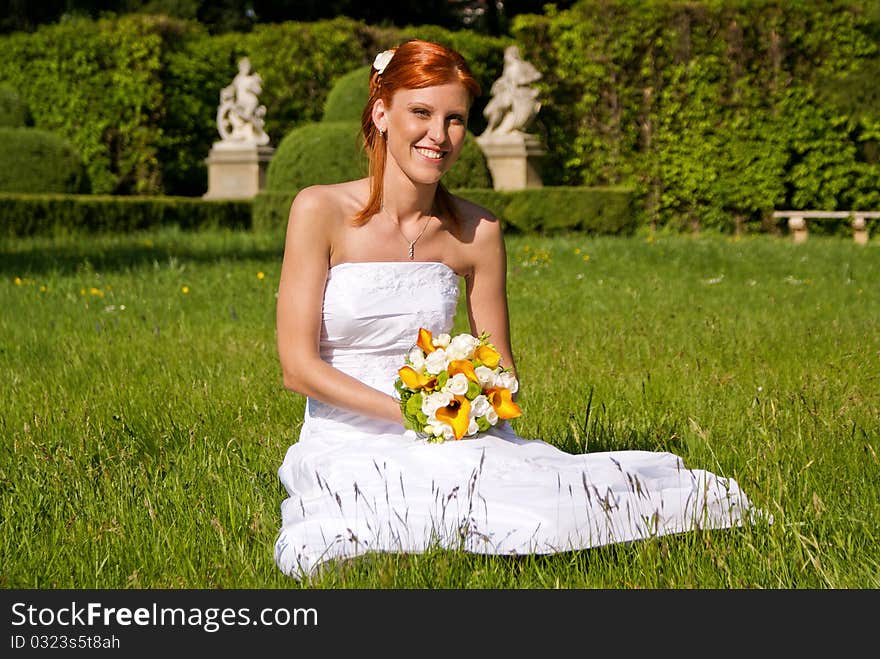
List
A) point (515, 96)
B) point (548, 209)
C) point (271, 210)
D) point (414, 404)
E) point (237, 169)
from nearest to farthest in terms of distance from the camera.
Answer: point (414, 404)
point (271, 210)
point (548, 209)
point (515, 96)
point (237, 169)

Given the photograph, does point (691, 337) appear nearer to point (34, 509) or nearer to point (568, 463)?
point (568, 463)

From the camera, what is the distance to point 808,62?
18.6 metres

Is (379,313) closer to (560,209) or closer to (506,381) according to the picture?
(506,381)

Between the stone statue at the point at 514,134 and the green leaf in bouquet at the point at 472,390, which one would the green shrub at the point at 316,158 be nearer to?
the stone statue at the point at 514,134

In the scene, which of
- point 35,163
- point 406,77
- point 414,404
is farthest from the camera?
point 35,163

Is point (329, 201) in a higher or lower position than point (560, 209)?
higher

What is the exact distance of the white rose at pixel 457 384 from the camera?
9.16ft

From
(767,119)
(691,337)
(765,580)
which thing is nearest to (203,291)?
(691,337)

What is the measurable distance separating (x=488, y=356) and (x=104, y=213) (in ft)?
43.3

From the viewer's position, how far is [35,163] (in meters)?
16.2

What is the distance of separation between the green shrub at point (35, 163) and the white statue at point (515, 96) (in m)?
6.71

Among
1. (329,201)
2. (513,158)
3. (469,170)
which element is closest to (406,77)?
(329,201)

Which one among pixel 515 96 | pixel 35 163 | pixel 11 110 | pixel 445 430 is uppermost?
pixel 515 96

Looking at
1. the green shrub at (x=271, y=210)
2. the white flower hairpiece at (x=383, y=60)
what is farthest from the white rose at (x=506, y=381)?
the green shrub at (x=271, y=210)
